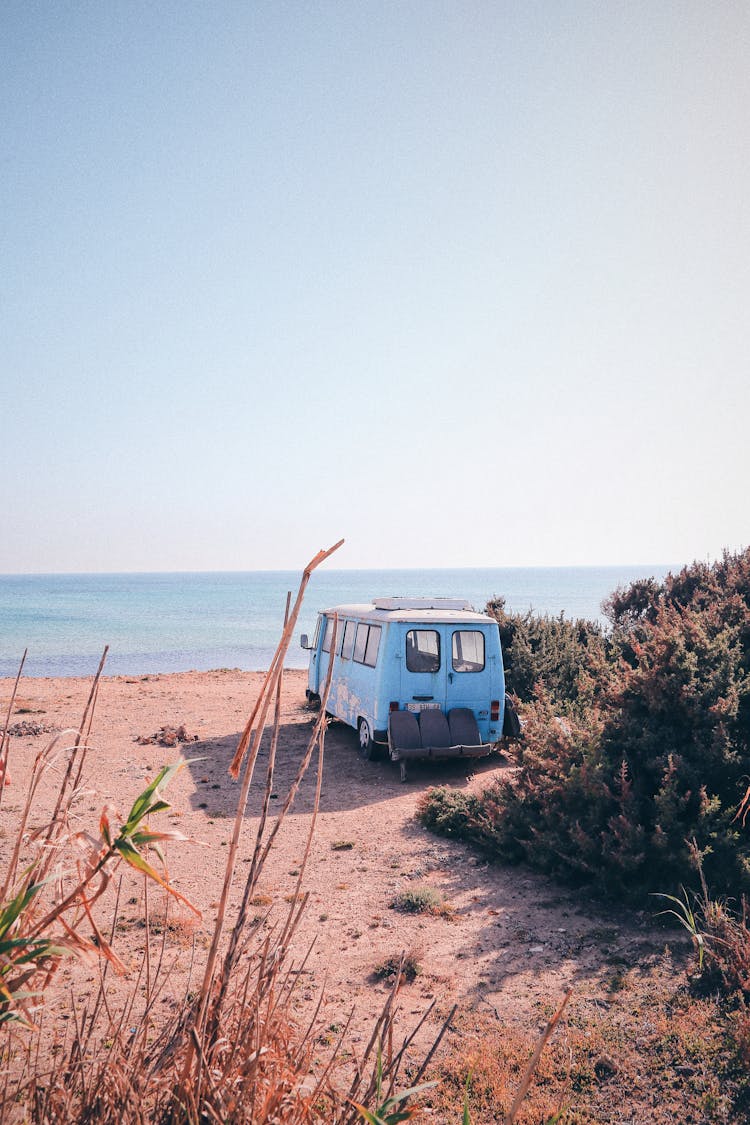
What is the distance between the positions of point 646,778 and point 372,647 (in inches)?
212

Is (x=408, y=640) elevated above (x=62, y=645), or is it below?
above

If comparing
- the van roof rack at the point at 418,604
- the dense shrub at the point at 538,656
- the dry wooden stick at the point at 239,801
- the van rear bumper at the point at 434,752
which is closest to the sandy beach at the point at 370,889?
the dry wooden stick at the point at 239,801

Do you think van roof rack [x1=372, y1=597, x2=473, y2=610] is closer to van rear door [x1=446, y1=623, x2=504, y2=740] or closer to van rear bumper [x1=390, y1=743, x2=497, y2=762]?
van rear door [x1=446, y1=623, x2=504, y2=740]

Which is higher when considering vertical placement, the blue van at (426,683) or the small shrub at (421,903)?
Answer: the blue van at (426,683)

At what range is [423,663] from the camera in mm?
10898

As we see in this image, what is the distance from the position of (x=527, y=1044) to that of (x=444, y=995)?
764 mm

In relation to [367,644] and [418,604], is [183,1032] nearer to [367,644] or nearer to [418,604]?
[367,644]

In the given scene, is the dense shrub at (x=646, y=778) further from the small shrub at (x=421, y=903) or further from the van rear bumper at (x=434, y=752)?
the van rear bumper at (x=434, y=752)

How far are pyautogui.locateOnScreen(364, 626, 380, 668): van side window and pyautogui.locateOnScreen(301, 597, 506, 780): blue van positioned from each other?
17 millimetres

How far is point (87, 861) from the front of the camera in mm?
1765

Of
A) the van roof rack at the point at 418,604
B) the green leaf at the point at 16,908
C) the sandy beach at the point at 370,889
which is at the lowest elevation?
the sandy beach at the point at 370,889

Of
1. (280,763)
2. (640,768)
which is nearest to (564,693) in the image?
(280,763)

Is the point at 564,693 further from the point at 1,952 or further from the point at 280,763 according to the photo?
the point at 1,952

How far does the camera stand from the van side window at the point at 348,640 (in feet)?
41.2
